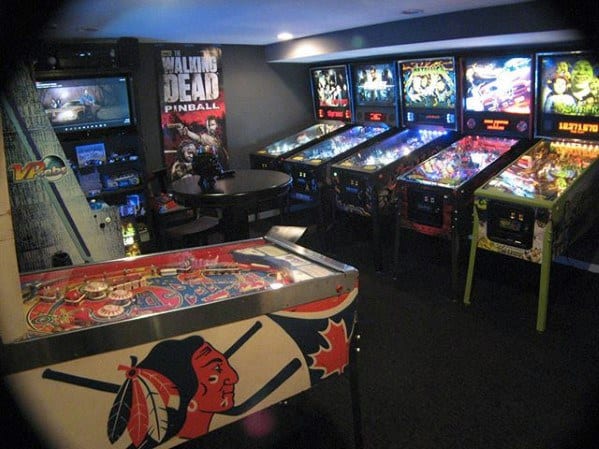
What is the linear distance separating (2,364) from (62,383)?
166 mm

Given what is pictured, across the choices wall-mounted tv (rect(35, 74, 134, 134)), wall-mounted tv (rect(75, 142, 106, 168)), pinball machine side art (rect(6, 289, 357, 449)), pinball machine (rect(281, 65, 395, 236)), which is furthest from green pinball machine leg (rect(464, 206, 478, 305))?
wall-mounted tv (rect(75, 142, 106, 168))

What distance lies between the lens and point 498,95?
378 cm

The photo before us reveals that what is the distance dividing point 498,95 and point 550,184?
948mm

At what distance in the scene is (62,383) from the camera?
1396mm

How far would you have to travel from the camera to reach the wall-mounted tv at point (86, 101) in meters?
3.95

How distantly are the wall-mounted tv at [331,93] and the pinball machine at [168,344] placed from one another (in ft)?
11.4

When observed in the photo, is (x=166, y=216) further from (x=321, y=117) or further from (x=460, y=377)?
(x=460, y=377)

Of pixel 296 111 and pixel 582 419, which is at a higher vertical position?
pixel 296 111

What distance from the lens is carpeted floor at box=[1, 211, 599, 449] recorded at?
2.26m

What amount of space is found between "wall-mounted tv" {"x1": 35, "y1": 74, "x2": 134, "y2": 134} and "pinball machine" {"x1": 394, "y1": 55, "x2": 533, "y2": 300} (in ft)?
8.19

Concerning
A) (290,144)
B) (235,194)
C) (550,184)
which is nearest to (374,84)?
(290,144)

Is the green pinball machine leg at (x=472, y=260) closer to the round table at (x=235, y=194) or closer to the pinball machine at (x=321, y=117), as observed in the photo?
the round table at (x=235, y=194)

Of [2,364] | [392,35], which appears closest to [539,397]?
[2,364]

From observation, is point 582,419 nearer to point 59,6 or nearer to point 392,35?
point 392,35
